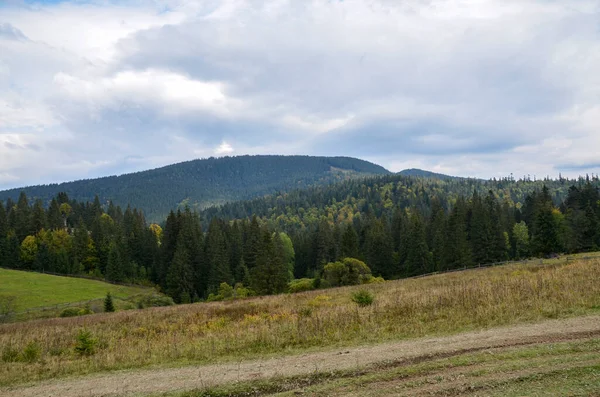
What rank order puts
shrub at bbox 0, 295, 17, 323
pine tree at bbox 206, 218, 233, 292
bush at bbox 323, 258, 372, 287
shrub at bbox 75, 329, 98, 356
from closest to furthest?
shrub at bbox 75, 329, 98, 356 → shrub at bbox 0, 295, 17, 323 → bush at bbox 323, 258, 372, 287 → pine tree at bbox 206, 218, 233, 292

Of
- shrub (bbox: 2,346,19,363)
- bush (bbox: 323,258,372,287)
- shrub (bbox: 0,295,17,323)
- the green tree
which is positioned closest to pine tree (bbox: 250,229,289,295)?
bush (bbox: 323,258,372,287)

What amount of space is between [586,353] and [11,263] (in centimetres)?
11099

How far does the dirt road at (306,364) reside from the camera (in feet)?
35.1

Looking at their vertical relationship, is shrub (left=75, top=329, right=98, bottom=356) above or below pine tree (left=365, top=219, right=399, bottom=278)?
above

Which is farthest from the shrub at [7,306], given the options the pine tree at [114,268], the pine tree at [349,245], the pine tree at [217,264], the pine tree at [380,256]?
the pine tree at [380,256]


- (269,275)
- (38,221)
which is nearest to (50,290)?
(269,275)

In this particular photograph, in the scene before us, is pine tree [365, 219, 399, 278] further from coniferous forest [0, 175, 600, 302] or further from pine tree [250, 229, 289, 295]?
pine tree [250, 229, 289, 295]

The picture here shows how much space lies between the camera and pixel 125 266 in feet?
290

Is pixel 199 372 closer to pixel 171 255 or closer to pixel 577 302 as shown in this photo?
pixel 577 302

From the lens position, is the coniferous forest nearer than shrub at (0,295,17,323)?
No

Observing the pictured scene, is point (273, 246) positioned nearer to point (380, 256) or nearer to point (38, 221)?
point (380, 256)

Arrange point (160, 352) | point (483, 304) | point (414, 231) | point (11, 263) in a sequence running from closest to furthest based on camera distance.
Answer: point (160, 352) → point (483, 304) → point (414, 231) → point (11, 263)

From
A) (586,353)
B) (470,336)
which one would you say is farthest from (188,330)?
(586,353)

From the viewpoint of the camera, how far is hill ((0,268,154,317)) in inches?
2327
